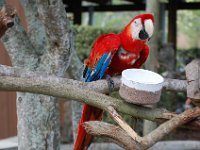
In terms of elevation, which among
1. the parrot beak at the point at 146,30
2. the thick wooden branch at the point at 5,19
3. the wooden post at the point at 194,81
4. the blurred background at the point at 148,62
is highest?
the thick wooden branch at the point at 5,19

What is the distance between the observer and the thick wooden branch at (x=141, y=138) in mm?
1399

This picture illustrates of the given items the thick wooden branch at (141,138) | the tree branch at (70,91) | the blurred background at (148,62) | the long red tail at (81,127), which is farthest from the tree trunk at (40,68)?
the thick wooden branch at (141,138)


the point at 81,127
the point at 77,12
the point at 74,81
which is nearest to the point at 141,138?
the point at 74,81

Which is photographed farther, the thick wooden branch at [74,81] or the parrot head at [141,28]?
the parrot head at [141,28]

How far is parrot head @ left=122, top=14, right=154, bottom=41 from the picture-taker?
2.59 metres

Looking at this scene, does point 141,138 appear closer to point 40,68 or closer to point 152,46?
point 40,68

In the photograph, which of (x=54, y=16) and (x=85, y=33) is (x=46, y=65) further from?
(x=85, y=33)

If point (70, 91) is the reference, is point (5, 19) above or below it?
above

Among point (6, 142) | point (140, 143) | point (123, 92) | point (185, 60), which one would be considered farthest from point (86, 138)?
point (185, 60)

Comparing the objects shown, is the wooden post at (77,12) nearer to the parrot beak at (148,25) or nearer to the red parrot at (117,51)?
the red parrot at (117,51)

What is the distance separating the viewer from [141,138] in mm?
1397

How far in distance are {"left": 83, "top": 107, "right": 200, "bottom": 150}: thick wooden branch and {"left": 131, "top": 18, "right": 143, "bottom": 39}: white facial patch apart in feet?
3.82

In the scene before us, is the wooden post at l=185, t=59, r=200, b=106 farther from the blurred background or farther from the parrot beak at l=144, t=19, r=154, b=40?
the blurred background

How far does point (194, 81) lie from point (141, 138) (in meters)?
0.29
